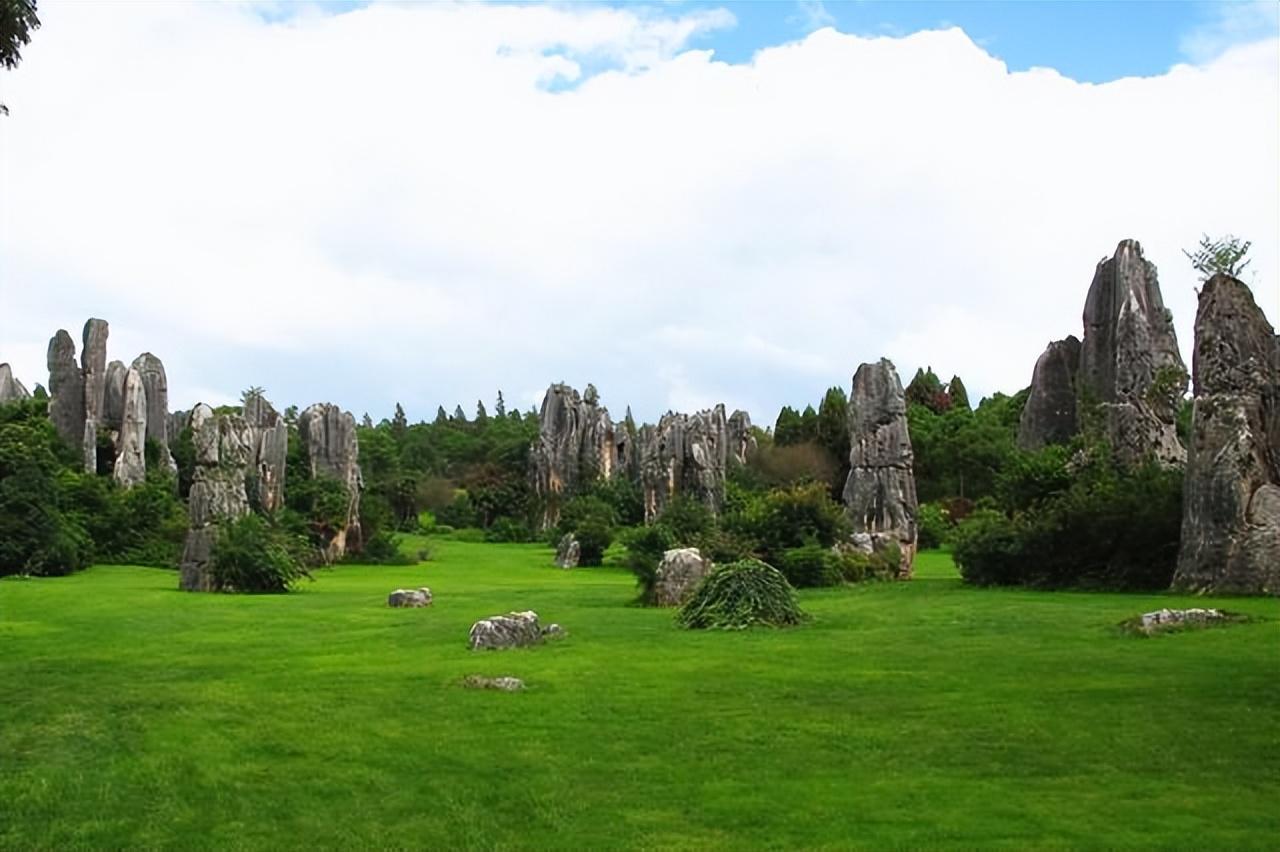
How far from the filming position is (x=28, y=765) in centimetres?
964

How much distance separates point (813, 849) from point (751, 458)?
6872 centimetres

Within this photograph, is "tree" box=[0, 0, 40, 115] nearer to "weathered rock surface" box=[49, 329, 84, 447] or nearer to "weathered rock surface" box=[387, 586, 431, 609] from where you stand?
"weathered rock surface" box=[387, 586, 431, 609]

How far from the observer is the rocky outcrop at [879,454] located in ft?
114

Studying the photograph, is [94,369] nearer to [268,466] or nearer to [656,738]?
[268,466]

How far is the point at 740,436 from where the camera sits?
8762cm

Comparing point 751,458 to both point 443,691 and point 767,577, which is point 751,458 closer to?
point 767,577

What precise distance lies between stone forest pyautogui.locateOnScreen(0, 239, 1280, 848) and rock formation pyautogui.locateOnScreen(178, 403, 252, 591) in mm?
97

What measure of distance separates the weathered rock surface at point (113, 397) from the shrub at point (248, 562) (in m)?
27.5

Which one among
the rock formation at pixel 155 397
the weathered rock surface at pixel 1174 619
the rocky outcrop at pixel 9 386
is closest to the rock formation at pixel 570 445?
the rock formation at pixel 155 397

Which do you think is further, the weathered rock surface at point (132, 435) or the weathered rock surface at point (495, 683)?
the weathered rock surface at point (132, 435)

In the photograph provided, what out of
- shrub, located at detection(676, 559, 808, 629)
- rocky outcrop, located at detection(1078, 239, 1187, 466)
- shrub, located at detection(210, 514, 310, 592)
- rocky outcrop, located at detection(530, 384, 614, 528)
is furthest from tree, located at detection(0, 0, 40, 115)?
rocky outcrop, located at detection(530, 384, 614, 528)

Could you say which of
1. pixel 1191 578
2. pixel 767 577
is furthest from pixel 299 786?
pixel 1191 578

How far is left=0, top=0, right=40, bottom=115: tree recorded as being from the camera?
431 inches

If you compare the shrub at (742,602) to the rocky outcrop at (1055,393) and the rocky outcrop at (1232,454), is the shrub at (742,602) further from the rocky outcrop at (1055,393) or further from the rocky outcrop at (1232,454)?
the rocky outcrop at (1055,393)
